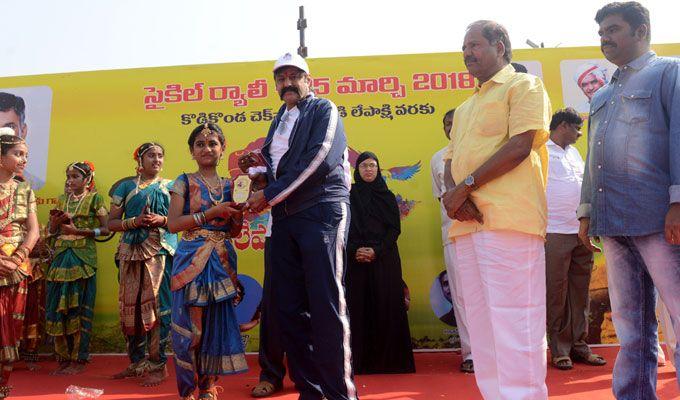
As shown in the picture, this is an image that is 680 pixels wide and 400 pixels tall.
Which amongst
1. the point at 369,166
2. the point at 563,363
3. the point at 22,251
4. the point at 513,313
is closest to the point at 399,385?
the point at 563,363

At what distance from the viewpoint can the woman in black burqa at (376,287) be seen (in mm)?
4703

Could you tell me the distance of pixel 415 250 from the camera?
5457 millimetres

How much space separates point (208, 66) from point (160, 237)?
2.01 m

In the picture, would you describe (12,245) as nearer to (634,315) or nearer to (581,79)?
(634,315)

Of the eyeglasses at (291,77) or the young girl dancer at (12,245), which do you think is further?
the young girl dancer at (12,245)

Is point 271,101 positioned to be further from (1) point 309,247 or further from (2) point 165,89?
(1) point 309,247

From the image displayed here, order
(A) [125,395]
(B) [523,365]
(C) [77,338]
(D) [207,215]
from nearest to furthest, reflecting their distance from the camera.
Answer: (B) [523,365] < (D) [207,215] < (A) [125,395] < (C) [77,338]

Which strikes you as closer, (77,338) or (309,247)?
(309,247)

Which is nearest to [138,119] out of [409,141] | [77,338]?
[77,338]

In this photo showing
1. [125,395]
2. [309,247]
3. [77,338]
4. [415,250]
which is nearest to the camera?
[309,247]

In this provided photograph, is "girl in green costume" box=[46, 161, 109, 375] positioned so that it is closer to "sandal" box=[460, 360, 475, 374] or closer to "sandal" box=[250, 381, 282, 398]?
"sandal" box=[250, 381, 282, 398]

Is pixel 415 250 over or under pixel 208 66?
under

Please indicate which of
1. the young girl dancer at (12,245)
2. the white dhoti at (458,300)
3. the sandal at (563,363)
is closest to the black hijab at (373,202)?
the white dhoti at (458,300)

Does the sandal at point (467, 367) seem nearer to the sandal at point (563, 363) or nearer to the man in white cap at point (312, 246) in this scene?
the sandal at point (563, 363)
